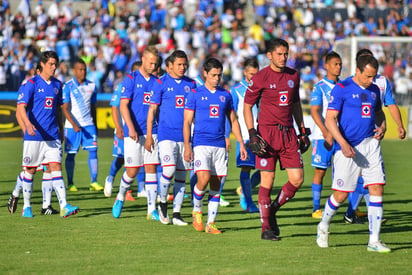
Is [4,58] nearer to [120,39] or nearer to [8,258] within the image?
[120,39]

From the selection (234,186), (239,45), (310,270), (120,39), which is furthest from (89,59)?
(310,270)

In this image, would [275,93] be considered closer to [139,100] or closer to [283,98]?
[283,98]

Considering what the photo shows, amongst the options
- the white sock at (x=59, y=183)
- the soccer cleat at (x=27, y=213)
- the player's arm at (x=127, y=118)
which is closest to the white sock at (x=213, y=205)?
the player's arm at (x=127, y=118)

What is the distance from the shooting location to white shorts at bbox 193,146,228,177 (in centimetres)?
1008

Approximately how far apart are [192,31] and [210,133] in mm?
23711

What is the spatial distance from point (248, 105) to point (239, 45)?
2371 cm

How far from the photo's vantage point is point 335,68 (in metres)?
11.4

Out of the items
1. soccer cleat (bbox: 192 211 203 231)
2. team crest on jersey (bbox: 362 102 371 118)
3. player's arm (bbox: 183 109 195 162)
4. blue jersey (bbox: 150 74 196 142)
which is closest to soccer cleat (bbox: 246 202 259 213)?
blue jersey (bbox: 150 74 196 142)

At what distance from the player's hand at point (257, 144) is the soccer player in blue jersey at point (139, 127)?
217cm

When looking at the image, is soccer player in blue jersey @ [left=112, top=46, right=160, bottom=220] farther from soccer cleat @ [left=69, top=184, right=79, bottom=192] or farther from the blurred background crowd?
the blurred background crowd

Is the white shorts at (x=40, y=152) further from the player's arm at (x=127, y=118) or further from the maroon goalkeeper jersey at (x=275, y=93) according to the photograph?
the maroon goalkeeper jersey at (x=275, y=93)

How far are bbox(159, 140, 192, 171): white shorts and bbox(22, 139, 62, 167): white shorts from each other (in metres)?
1.41

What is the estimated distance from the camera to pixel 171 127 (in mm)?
10812

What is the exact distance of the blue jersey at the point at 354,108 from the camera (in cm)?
888
